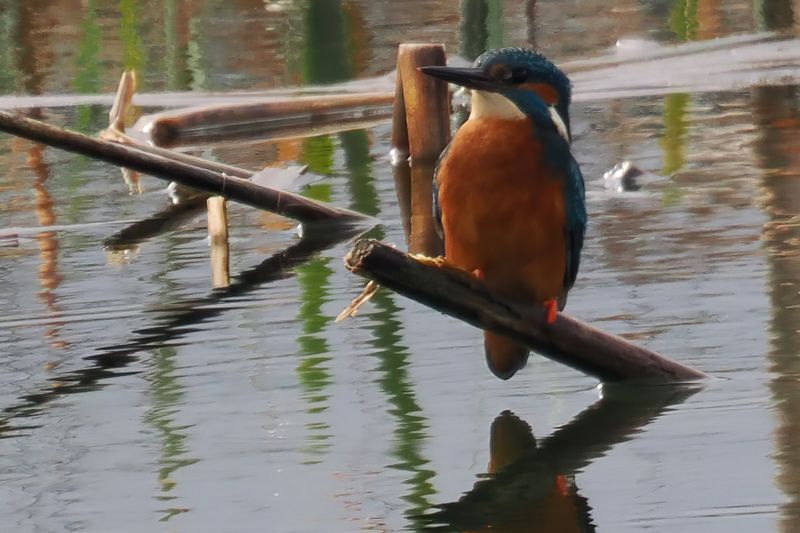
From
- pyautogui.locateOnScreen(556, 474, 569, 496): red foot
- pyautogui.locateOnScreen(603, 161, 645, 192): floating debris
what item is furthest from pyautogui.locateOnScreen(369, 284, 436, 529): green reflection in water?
pyautogui.locateOnScreen(603, 161, 645, 192): floating debris

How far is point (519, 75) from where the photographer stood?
453cm

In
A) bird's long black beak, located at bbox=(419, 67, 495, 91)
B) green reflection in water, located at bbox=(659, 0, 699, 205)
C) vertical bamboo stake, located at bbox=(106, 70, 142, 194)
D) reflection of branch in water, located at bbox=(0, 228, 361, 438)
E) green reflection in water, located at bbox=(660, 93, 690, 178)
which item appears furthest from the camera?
green reflection in water, located at bbox=(660, 93, 690, 178)

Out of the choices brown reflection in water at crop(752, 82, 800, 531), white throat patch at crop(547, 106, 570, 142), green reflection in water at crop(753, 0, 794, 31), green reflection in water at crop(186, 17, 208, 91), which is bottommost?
brown reflection in water at crop(752, 82, 800, 531)

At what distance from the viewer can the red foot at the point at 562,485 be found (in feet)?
14.8

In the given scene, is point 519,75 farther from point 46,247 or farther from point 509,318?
point 46,247

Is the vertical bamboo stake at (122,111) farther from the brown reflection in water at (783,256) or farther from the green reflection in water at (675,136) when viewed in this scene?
the brown reflection in water at (783,256)

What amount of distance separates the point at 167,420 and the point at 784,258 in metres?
2.62

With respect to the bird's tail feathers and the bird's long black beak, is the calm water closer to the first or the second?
the bird's tail feathers

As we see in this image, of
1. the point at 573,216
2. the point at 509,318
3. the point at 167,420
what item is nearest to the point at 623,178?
the point at 167,420

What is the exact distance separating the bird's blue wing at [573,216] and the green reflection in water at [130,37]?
9.86 meters

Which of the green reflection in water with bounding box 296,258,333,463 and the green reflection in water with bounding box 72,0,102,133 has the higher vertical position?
the green reflection in water with bounding box 72,0,102,133

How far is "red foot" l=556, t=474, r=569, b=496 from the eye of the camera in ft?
14.8

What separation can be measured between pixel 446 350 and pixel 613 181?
9.56ft

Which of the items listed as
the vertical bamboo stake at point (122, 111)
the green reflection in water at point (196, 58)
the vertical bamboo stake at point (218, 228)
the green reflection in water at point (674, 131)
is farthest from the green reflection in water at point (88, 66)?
the vertical bamboo stake at point (218, 228)
